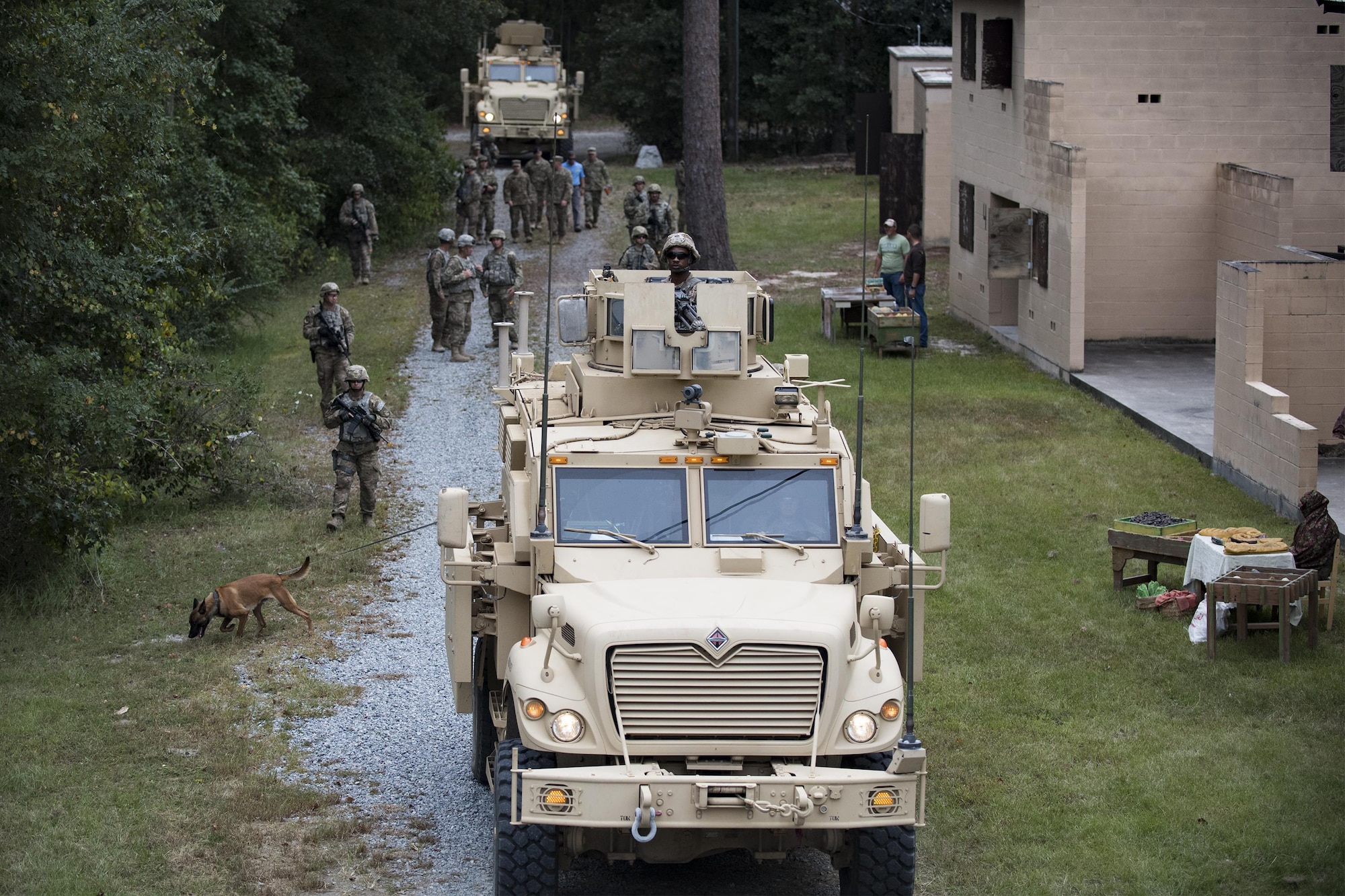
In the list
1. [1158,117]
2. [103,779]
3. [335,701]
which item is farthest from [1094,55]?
[103,779]

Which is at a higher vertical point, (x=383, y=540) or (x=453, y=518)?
(x=453, y=518)

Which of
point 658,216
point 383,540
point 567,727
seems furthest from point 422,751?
point 658,216

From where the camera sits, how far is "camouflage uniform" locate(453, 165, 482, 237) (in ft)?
108

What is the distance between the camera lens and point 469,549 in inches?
393

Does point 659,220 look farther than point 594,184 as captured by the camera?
No

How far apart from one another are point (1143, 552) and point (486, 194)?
20.3 m

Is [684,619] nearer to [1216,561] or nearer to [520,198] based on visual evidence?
[1216,561]

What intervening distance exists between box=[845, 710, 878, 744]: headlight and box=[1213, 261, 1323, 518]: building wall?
9850mm

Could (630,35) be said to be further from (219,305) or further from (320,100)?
(219,305)

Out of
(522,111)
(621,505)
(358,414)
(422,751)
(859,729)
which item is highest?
(522,111)

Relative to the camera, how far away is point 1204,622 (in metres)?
13.5

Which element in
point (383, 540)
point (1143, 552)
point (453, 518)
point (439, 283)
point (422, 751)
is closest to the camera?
point (453, 518)

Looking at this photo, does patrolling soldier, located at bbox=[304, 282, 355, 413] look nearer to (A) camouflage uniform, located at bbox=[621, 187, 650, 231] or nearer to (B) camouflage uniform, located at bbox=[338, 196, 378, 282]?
(B) camouflage uniform, located at bbox=[338, 196, 378, 282]

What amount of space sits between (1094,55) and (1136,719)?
14816 mm
